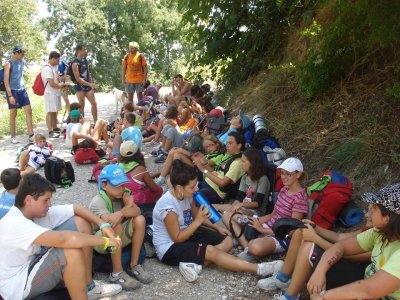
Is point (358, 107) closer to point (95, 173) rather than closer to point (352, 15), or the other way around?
point (352, 15)

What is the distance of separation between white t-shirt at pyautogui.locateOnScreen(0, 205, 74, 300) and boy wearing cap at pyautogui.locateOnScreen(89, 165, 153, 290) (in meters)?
0.80

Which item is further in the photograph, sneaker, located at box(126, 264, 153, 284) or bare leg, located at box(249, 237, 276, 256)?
bare leg, located at box(249, 237, 276, 256)

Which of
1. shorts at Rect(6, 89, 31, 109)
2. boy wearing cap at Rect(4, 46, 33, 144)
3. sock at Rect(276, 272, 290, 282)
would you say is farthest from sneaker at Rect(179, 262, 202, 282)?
shorts at Rect(6, 89, 31, 109)

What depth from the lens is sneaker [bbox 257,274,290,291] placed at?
339cm

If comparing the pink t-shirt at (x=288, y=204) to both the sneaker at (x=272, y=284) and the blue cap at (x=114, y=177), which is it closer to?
the sneaker at (x=272, y=284)

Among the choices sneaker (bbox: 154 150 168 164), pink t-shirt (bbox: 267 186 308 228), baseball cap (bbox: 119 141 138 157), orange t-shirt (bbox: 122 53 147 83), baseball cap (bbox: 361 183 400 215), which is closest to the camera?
baseball cap (bbox: 361 183 400 215)

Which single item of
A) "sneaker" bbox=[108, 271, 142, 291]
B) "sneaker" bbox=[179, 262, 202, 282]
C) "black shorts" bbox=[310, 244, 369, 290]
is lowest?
"sneaker" bbox=[108, 271, 142, 291]

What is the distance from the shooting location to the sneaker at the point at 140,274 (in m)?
3.59

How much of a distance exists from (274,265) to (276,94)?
4.35 m

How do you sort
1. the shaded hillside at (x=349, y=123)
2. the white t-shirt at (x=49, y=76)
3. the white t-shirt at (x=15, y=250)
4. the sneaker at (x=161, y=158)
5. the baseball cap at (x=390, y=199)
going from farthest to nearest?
the white t-shirt at (x=49, y=76) → the sneaker at (x=161, y=158) → the shaded hillside at (x=349, y=123) → the white t-shirt at (x=15, y=250) → the baseball cap at (x=390, y=199)

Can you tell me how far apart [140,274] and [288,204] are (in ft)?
5.14

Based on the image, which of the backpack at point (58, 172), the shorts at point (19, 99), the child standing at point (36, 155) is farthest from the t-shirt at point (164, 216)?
the shorts at point (19, 99)

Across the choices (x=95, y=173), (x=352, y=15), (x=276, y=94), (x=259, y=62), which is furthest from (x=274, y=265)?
(x=259, y=62)

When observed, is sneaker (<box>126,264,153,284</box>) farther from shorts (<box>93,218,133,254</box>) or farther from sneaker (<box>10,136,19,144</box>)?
sneaker (<box>10,136,19,144</box>)
